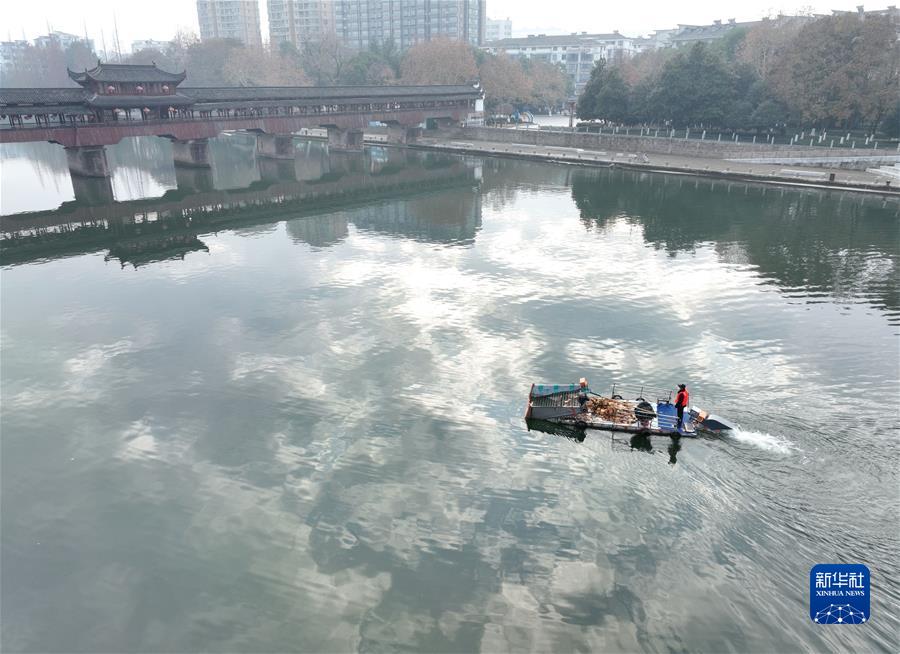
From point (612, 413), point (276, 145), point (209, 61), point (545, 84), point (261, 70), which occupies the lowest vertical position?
point (612, 413)

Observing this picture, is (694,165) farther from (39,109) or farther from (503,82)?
(39,109)

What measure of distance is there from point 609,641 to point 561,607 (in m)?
1.29

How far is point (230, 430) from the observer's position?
20625 mm

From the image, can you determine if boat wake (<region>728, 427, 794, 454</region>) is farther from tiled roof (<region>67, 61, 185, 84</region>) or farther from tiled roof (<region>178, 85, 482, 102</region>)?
tiled roof (<region>178, 85, 482, 102</region>)

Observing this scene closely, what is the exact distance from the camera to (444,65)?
103 metres

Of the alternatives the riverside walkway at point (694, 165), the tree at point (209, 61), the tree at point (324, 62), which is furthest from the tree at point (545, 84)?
the tree at point (209, 61)

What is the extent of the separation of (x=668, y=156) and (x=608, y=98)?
13.3 metres

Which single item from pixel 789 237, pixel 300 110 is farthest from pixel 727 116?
pixel 300 110

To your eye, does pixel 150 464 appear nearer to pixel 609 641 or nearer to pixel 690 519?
pixel 609 641

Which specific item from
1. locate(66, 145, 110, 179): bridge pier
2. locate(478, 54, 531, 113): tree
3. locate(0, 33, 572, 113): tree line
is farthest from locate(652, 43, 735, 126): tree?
locate(66, 145, 110, 179): bridge pier

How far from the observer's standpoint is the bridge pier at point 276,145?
8256 cm

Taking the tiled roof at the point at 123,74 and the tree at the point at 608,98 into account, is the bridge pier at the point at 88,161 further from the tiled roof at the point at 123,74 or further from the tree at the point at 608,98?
the tree at the point at 608,98

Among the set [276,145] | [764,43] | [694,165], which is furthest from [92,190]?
[764,43]

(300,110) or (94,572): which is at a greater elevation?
(300,110)
